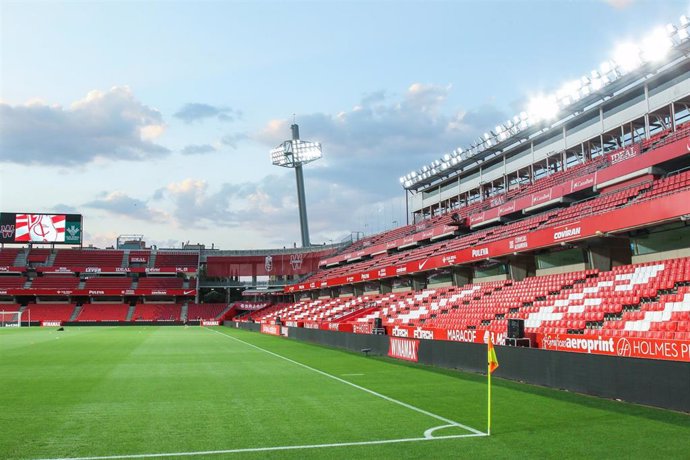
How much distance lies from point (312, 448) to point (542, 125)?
3949cm

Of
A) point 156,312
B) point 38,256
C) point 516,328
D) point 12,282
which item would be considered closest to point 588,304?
point 516,328

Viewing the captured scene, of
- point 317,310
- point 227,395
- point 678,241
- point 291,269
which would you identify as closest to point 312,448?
point 227,395

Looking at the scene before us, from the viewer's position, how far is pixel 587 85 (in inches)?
1489

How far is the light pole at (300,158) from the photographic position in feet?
286

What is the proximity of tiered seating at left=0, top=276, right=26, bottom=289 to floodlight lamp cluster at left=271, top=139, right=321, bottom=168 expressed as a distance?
40479 millimetres

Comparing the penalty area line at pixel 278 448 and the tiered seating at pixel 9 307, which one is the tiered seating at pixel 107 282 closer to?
the tiered seating at pixel 9 307

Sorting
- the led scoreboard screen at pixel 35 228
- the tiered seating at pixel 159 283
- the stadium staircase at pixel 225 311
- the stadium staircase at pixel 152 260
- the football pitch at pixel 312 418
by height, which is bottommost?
the football pitch at pixel 312 418

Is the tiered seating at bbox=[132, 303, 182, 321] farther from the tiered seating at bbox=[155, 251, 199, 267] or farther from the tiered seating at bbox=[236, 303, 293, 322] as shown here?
the tiered seating at bbox=[236, 303, 293, 322]

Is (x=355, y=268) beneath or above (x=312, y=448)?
above

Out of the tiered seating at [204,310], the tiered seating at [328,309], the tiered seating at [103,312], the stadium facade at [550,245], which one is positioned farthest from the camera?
the tiered seating at [204,310]

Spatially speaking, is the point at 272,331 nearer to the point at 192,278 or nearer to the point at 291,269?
the point at 291,269

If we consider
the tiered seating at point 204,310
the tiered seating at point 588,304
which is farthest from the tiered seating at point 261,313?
the tiered seating at point 588,304

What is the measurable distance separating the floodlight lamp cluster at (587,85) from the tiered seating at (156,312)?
4839 centimetres

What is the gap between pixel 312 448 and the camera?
9086 millimetres
